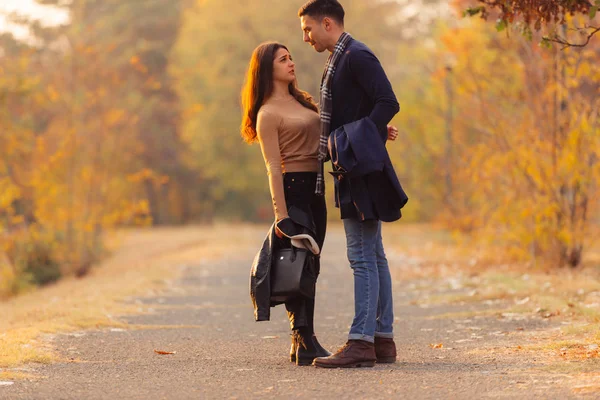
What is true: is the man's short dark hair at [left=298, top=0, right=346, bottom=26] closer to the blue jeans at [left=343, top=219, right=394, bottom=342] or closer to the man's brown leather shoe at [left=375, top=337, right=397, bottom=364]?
the blue jeans at [left=343, top=219, right=394, bottom=342]

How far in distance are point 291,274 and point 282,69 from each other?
1.28 meters

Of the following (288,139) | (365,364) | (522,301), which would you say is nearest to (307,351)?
(365,364)

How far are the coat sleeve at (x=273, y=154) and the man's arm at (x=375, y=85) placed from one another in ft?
1.95

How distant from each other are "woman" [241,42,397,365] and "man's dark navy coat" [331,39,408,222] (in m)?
0.23

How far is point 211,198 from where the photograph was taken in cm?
4572

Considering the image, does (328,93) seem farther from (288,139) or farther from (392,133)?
(392,133)

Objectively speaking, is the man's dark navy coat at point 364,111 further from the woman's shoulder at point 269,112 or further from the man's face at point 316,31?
the woman's shoulder at point 269,112

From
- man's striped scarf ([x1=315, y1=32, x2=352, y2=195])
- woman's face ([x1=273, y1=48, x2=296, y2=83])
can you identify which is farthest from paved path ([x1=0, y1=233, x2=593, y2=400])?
woman's face ([x1=273, y1=48, x2=296, y2=83])

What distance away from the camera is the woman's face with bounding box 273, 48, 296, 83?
245 inches

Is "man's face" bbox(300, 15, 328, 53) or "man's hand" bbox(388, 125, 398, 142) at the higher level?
"man's face" bbox(300, 15, 328, 53)

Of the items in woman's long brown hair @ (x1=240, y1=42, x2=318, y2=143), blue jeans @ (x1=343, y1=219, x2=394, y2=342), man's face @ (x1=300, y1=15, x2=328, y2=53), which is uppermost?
man's face @ (x1=300, y1=15, x2=328, y2=53)

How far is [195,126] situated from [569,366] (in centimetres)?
3457

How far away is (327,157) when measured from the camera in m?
6.11

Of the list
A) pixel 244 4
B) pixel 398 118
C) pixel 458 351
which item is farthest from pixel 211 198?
pixel 458 351
